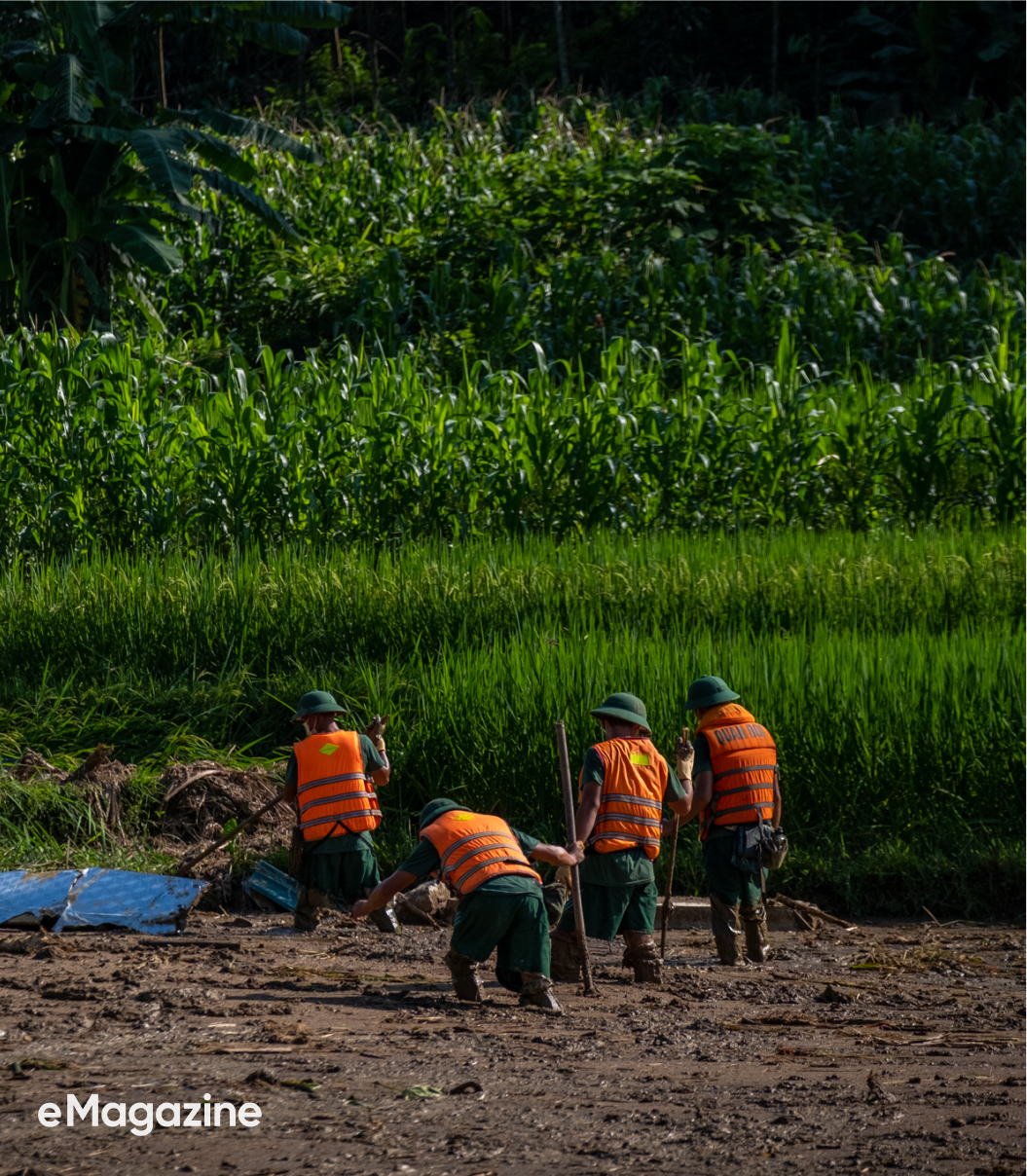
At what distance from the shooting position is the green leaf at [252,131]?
14094 mm

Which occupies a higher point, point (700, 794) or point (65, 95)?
point (65, 95)

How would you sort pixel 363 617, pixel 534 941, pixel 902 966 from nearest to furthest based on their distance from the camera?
1. pixel 534 941
2. pixel 902 966
3. pixel 363 617

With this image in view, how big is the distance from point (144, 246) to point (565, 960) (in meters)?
10.2

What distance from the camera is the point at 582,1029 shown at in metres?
4.85

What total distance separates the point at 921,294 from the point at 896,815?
9091mm

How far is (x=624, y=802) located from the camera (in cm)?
573

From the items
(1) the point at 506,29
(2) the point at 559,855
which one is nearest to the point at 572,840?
(2) the point at 559,855

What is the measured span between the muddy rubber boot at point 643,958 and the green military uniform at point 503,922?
619mm

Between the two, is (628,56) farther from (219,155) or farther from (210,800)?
(210,800)

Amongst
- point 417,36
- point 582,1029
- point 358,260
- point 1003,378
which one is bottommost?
point 582,1029

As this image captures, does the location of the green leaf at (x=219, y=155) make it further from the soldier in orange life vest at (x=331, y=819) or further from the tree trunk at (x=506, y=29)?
the tree trunk at (x=506, y=29)

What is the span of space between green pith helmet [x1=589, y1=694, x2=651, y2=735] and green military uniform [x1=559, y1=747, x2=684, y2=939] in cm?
18

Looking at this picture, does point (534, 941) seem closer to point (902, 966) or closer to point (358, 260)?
point (902, 966)

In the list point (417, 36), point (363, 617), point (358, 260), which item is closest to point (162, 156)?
point (358, 260)
